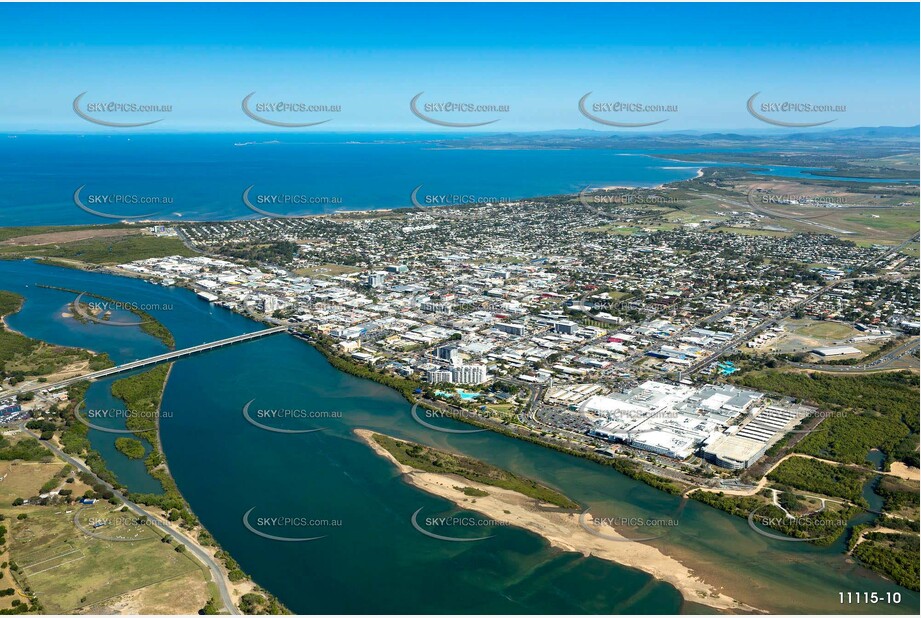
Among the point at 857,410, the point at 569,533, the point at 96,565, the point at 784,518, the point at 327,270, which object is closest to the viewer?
the point at 96,565

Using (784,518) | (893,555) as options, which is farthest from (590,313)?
(893,555)

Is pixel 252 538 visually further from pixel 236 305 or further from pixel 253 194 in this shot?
pixel 253 194

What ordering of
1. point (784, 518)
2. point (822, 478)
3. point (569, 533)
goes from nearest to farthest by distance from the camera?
point (569, 533) → point (784, 518) → point (822, 478)
